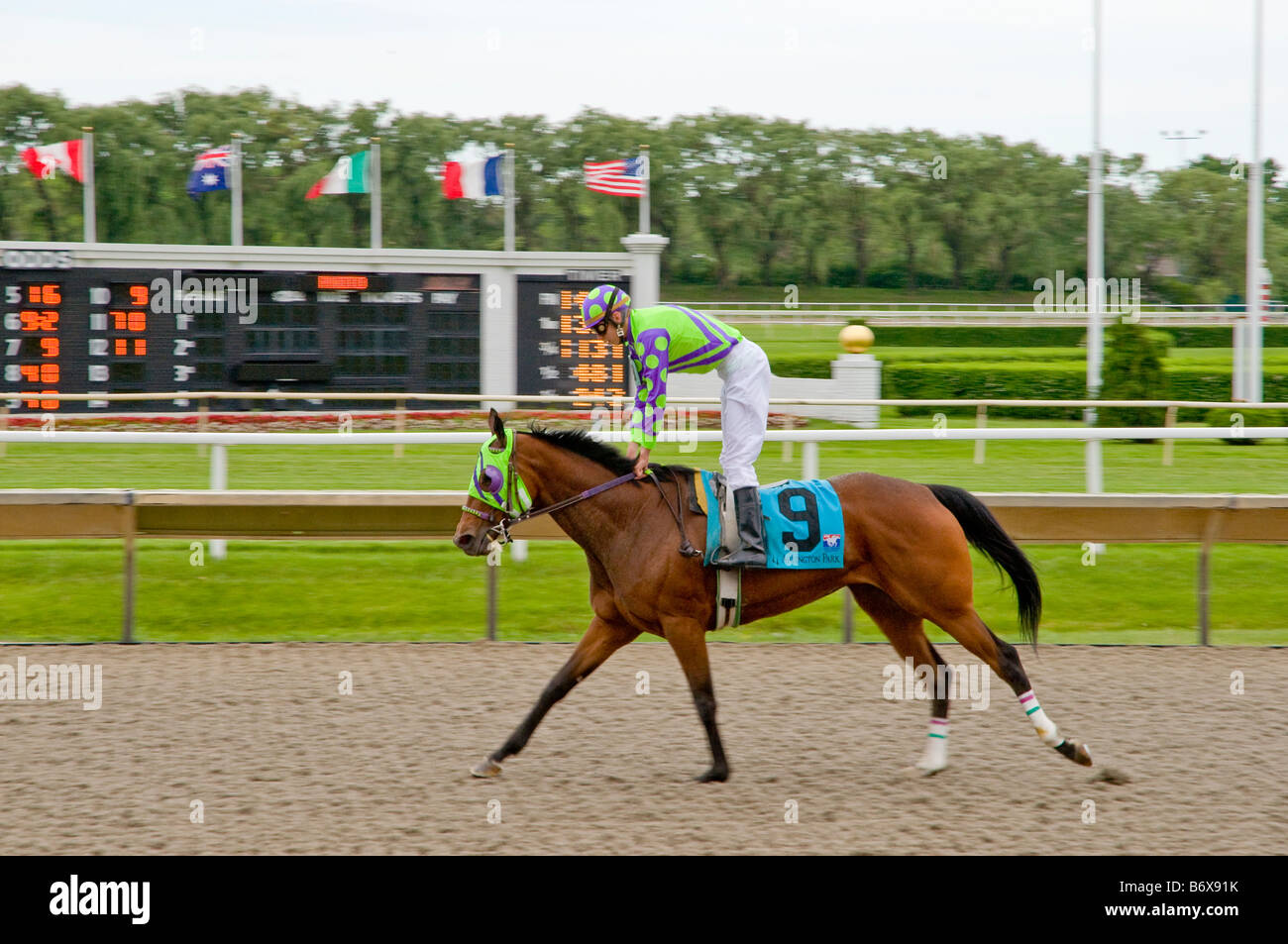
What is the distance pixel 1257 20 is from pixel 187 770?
16.5 metres

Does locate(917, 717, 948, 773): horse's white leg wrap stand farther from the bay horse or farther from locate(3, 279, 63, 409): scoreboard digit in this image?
locate(3, 279, 63, 409): scoreboard digit

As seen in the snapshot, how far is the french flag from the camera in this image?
57.5ft

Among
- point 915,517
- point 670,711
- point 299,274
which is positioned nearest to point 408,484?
point 670,711

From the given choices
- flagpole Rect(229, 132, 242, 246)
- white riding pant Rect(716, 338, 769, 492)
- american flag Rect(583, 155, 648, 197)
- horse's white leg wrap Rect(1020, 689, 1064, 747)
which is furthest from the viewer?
american flag Rect(583, 155, 648, 197)

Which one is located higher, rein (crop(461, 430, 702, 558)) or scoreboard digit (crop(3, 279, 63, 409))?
scoreboard digit (crop(3, 279, 63, 409))

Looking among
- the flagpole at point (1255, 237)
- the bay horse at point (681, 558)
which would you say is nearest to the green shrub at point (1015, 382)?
the flagpole at point (1255, 237)

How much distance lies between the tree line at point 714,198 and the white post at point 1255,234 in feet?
65.6

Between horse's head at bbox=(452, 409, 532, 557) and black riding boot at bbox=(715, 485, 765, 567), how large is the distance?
0.74 m

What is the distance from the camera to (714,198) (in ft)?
126

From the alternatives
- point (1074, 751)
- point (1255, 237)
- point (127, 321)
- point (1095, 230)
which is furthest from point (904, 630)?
point (1255, 237)

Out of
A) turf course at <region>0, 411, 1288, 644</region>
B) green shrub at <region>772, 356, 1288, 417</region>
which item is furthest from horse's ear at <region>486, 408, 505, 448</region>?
green shrub at <region>772, 356, 1288, 417</region>

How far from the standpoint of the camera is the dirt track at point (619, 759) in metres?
3.94

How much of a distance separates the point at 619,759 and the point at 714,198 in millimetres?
34646

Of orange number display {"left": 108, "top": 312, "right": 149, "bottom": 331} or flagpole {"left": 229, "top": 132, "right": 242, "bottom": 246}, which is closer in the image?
orange number display {"left": 108, "top": 312, "right": 149, "bottom": 331}
